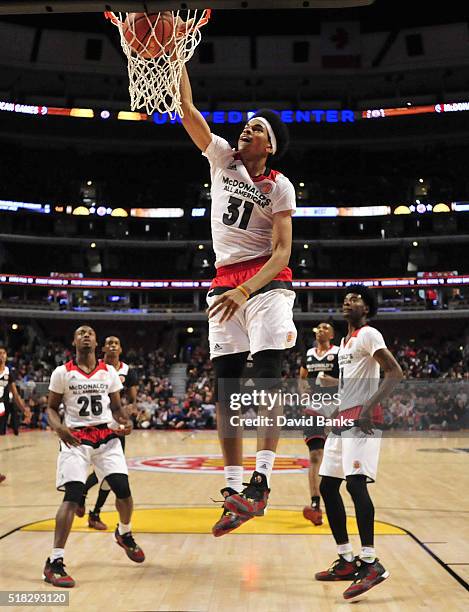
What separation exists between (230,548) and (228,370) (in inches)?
160

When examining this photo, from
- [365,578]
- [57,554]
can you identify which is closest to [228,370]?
[365,578]

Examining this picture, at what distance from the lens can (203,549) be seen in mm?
7758

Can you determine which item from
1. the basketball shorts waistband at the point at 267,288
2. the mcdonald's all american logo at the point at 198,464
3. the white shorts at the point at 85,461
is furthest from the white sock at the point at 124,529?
the mcdonald's all american logo at the point at 198,464

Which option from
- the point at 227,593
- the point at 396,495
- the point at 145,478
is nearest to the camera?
the point at 227,593

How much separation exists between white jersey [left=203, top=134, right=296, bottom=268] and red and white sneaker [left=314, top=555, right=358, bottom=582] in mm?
3379

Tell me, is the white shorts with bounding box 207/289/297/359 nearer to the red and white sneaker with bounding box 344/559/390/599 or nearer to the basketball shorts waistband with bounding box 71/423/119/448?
the red and white sneaker with bounding box 344/559/390/599

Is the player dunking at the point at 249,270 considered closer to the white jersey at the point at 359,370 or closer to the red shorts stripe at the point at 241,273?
the red shorts stripe at the point at 241,273

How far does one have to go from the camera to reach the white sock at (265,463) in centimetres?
432

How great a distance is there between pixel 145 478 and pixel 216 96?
37.0 meters

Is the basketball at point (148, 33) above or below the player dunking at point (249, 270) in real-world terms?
above

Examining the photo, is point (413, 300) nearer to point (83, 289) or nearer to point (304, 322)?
point (304, 322)

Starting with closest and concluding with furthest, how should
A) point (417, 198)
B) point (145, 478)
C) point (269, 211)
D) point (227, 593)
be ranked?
point (269, 211)
point (227, 593)
point (145, 478)
point (417, 198)

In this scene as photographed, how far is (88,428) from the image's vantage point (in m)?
7.22

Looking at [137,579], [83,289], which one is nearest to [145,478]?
[137,579]
